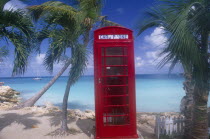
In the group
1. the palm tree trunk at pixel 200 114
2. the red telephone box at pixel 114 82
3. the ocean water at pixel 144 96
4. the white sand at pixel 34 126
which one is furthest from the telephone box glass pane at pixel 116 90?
the palm tree trunk at pixel 200 114

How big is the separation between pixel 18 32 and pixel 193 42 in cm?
413

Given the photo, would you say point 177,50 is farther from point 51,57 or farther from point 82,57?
point 51,57

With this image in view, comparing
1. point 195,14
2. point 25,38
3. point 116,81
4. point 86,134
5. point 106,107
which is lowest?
point 86,134

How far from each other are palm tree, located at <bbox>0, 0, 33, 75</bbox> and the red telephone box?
5.89ft

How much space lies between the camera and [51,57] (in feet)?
17.4

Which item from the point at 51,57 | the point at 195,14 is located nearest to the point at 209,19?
the point at 195,14

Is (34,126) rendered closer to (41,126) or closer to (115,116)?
(41,126)

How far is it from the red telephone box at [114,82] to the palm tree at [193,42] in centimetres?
89

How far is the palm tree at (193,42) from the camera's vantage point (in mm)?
3719

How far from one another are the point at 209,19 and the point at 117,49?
6.74 ft

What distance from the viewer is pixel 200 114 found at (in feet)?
14.4

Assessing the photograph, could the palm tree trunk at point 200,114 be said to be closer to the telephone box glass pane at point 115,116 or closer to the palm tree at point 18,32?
the telephone box glass pane at point 115,116

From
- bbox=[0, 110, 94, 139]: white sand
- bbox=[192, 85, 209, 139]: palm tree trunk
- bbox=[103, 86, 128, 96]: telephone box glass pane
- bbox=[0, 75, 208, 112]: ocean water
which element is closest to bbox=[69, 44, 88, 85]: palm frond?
bbox=[0, 75, 208, 112]: ocean water

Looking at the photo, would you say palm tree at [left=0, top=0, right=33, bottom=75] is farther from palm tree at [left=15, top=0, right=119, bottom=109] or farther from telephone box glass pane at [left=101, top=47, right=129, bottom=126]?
telephone box glass pane at [left=101, top=47, right=129, bottom=126]
